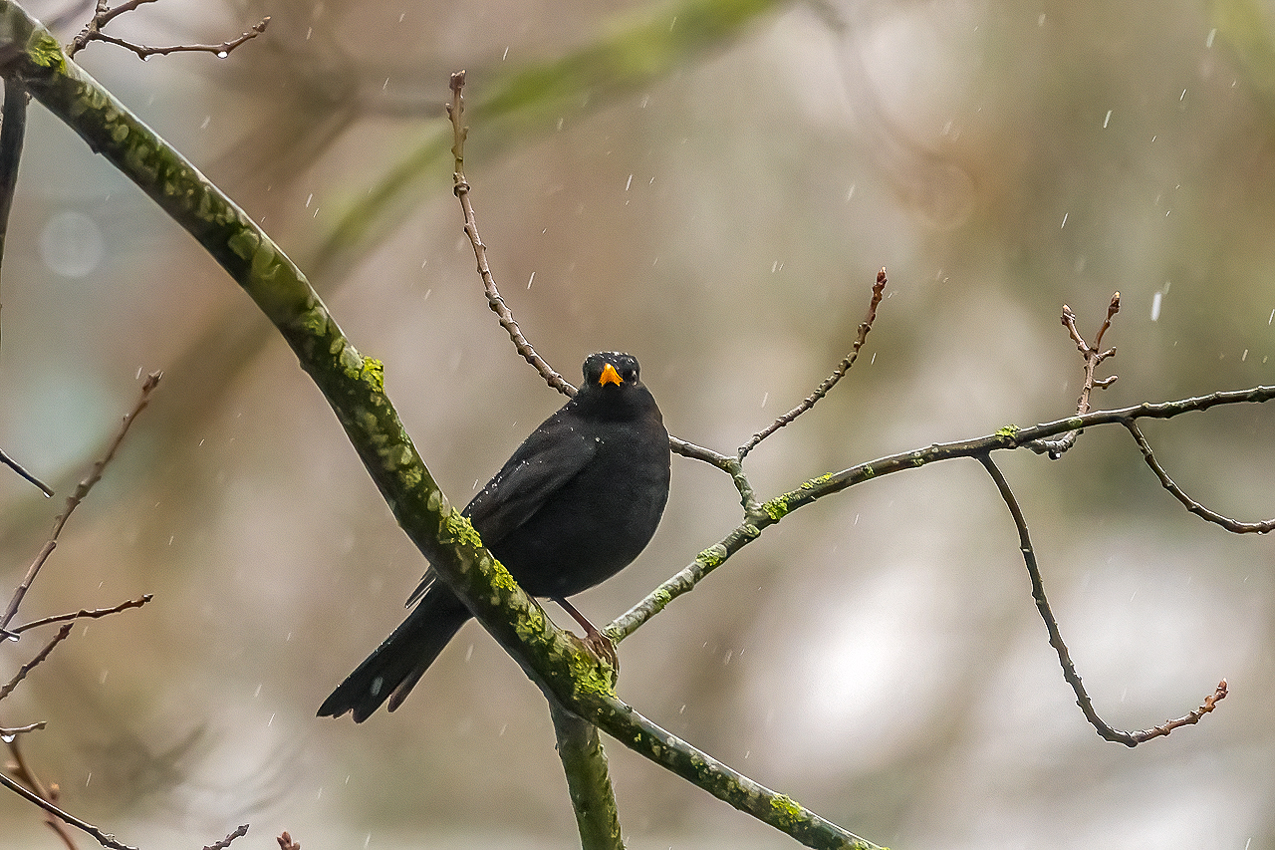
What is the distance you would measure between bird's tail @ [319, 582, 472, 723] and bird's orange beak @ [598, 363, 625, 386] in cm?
62

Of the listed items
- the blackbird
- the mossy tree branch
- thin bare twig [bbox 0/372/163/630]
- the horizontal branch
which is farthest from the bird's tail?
thin bare twig [bbox 0/372/163/630]

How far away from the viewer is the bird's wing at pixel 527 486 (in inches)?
98.9

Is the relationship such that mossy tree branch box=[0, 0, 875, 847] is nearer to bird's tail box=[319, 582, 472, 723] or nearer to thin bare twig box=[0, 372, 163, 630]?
thin bare twig box=[0, 372, 163, 630]

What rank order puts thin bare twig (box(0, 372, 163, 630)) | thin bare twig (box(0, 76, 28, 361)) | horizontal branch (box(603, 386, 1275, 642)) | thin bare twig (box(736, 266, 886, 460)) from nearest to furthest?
thin bare twig (box(0, 76, 28, 361))
thin bare twig (box(0, 372, 163, 630))
horizontal branch (box(603, 386, 1275, 642))
thin bare twig (box(736, 266, 886, 460))

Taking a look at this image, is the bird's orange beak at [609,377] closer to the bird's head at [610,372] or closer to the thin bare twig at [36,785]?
the bird's head at [610,372]

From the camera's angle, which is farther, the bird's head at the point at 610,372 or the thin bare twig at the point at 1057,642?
the bird's head at the point at 610,372

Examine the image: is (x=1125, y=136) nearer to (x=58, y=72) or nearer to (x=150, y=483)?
(x=150, y=483)

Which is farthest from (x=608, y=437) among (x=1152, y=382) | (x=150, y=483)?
(x=1152, y=382)

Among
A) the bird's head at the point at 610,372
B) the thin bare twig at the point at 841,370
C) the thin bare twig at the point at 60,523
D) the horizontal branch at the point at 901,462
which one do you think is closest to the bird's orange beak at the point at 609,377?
the bird's head at the point at 610,372

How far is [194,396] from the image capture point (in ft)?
14.6

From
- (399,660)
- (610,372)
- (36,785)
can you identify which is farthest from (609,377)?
(36,785)

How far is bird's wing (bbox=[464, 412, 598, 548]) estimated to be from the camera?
8.24 ft

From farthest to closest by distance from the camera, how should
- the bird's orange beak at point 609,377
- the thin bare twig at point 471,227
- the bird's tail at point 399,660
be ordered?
the bird's orange beak at point 609,377
the bird's tail at point 399,660
the thin bare twig at point 471,227

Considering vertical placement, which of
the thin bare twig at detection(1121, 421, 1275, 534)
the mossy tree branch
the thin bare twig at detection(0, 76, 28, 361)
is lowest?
the thin bare twig at detection(0, 76, 28, 361)
